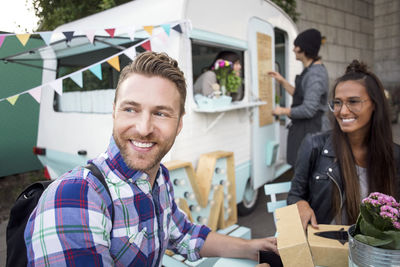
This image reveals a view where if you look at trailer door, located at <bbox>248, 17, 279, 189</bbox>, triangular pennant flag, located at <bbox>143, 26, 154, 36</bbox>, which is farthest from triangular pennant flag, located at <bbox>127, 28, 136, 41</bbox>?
trailer door, located at <bbox>248, 17, 279, 189</bbox>

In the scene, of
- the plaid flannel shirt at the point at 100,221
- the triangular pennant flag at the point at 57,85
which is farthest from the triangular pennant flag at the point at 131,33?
the plaid flannel shirt at the point at 100,221

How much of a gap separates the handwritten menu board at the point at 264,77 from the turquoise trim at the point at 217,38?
1.27 ft

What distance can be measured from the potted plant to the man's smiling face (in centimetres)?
73

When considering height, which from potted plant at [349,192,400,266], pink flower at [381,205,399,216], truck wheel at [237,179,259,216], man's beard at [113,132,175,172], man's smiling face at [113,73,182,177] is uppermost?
man's smiling face at [113,73,182,177]

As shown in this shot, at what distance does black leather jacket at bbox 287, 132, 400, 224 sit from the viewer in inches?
74.0

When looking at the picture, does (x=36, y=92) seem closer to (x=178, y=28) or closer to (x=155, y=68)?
(x=178, y=28)

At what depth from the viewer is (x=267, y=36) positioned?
423cm

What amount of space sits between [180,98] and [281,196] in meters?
4.42

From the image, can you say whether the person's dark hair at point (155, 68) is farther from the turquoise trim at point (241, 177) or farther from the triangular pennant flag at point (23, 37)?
the turquoise trim at point (241, 177)

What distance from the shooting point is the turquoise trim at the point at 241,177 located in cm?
381

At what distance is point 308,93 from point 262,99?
0.93 metres

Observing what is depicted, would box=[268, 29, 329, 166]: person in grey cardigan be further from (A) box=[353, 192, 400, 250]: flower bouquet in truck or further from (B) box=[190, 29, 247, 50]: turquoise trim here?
(A) box=[353, 192, 400, 250]: flower bouquet in truck

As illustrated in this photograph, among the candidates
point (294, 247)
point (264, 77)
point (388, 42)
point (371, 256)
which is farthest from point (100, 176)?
point (388, 42)

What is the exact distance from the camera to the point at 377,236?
3.01ft
